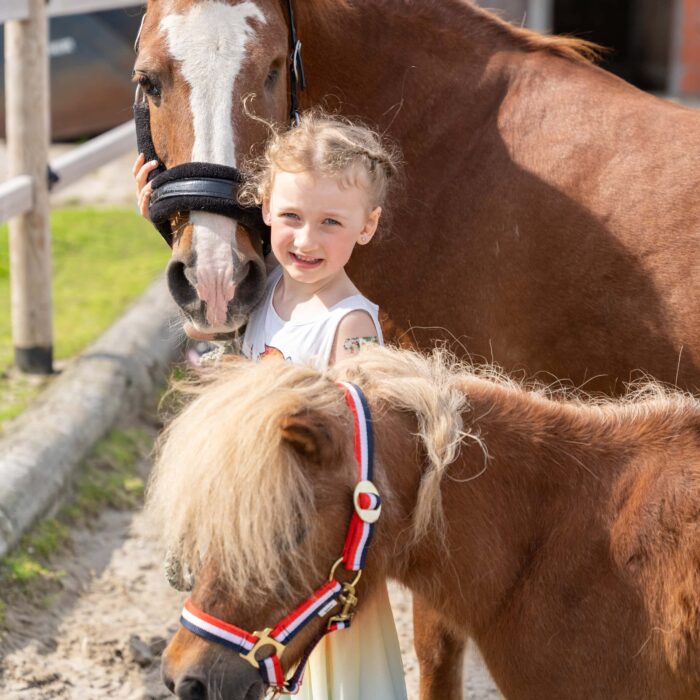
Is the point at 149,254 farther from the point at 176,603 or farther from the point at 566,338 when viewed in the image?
the point at 566,338

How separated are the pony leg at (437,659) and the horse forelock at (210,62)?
4.40 ft

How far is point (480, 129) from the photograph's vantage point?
321 cm

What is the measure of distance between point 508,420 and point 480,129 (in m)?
1.24

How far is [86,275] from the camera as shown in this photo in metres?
7.00

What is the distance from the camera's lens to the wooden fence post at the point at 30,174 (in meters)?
5.25

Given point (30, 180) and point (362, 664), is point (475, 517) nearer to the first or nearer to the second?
point (362, 664)

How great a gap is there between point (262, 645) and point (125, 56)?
984 cm

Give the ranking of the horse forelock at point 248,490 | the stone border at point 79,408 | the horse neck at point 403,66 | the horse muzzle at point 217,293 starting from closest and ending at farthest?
the horse forelock at point 248,490, the horse muzzle at point 217,293, the horse neck at point 403,66, the stone border at point 79,408

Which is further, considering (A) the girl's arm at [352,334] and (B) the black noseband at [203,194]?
(B) the black noseband at [203,194]

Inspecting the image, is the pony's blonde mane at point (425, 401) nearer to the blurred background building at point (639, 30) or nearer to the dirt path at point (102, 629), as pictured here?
the dirt path at point (102, 629)

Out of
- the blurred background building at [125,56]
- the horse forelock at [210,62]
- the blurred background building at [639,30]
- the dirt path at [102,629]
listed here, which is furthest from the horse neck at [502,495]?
the blurred background building at [639,30]

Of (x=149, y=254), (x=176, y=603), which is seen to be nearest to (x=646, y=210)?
(x=176, y=603)

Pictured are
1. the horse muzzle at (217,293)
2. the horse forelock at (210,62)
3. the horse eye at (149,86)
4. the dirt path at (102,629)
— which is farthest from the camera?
the dirt path at (102,629)

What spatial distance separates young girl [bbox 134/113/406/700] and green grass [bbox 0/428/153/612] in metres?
1.45
